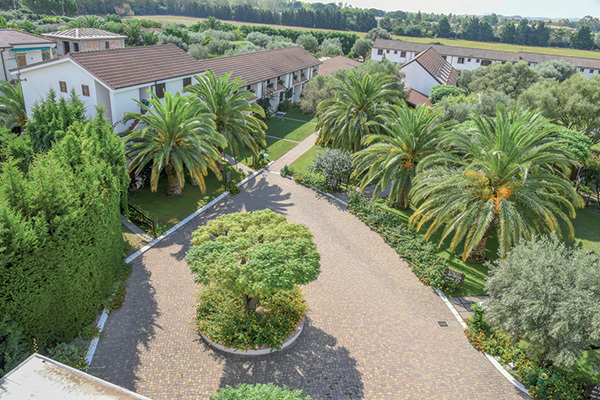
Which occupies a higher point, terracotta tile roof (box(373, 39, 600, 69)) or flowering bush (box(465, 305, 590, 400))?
terracotta tile roof (box(373, 39, 600, 69))

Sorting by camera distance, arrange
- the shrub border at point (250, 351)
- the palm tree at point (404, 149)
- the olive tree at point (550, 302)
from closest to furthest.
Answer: the olive tree at point (550, 302) < the shrub border at point (250, 351) < the palm tree at point (404, 149)

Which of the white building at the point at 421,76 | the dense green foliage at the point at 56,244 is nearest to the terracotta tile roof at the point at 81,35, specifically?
the white building at the point at 421,76

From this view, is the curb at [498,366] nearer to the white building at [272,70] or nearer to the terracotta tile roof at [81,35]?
the white building at [272,70]

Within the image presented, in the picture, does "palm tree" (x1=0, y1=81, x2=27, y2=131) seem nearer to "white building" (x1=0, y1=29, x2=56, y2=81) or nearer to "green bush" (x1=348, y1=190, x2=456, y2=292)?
"white building" (x1=0, y1=29, x2=56, y2=81)

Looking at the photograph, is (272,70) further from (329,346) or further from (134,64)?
(329,346)

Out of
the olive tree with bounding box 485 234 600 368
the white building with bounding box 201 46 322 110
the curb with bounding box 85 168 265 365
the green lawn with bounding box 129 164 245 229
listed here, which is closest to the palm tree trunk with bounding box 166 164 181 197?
the green lawn with bounding box 129 164 245 229

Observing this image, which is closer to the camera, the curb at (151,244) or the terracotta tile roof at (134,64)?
the curb at (151,244)

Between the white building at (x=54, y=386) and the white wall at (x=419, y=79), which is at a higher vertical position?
the white wall at (x=419, y=79)
